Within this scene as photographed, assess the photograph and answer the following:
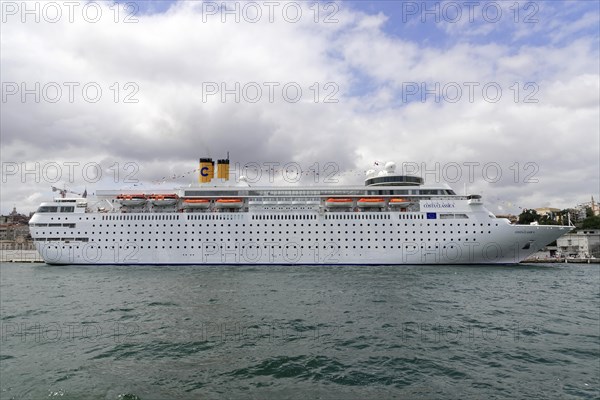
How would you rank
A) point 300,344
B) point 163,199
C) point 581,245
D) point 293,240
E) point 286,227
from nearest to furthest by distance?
point 300,344, point 293,240, point 286,227, point 163,199, point 581,245

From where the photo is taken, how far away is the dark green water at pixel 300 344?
697 centimetres

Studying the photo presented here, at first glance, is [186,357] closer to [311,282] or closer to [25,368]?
[25,368]

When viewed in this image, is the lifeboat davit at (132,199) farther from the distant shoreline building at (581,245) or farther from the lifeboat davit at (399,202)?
the distant shoreline building at (581,245)

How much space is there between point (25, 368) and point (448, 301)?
14.6 metres

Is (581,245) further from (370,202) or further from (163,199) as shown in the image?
(163,199)

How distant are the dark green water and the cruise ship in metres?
11.9

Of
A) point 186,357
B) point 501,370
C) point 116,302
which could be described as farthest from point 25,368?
point 501,370

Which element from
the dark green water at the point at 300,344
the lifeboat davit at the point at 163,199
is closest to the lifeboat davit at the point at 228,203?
the lifeboat davit at the point at 163,199

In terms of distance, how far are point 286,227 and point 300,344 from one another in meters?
22.0

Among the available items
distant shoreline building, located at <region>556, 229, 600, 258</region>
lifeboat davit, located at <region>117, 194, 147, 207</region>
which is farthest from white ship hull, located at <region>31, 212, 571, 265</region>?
distant shoreline building, located at <region>556, 229, 600, 258</region>

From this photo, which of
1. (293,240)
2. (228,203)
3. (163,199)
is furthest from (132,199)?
(293,240)

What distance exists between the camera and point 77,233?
3222 centimetres

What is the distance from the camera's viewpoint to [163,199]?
32969 millimetres

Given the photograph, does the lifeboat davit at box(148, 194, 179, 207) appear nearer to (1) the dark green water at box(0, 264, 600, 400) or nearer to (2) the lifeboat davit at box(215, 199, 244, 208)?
(2) the lifeboat davit at box(215, 199, 244, 208)
